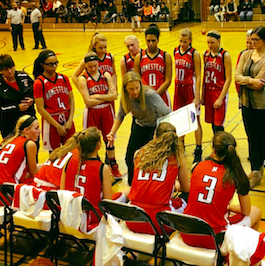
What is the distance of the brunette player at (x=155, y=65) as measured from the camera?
5.74m

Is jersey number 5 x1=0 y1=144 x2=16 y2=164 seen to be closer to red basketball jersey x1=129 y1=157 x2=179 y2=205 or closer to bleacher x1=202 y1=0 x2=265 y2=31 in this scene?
red basketball jersey x1=129 y1=157 x2=179 y2=205

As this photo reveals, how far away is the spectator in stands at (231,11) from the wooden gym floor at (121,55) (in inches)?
65.4

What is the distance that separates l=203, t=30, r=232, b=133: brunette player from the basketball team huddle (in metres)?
0.01

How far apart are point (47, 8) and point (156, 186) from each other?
→ 76.1 ft

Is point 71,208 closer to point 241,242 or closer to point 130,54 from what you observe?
point 241,242

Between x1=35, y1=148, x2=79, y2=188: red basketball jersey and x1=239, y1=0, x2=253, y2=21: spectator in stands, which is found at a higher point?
x1=239, y1=0, x2=253, y2=21: spectator in stands

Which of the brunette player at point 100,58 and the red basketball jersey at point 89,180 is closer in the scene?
the red basketball jersey at point 89,180

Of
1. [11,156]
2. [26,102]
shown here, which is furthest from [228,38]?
[11,156]

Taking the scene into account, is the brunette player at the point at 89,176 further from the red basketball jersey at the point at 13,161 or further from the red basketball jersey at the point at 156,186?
the red basketball jersey at the point at 13,161

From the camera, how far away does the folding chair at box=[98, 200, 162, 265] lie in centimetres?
327

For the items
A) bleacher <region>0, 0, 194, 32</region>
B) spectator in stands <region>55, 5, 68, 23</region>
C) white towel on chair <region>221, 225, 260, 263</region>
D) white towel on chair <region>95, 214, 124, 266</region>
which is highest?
spectator in stands <region>55, 5, 68, 23</region>

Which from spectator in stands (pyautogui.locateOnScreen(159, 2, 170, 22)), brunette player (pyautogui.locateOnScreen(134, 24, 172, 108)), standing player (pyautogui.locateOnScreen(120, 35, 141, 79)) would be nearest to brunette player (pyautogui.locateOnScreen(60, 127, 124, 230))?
brunette player (pyautogui.locateOnScreen(134, 24, 172, 108))

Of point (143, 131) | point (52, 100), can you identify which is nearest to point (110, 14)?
point (52, 100)

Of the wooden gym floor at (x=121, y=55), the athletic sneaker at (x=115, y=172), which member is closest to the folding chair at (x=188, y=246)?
the wooden gym floor at (x=121, y=55)
